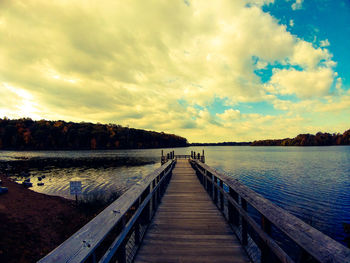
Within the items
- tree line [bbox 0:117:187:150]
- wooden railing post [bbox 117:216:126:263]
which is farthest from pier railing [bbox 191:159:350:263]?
tree line [bbox 0:117:187:150]

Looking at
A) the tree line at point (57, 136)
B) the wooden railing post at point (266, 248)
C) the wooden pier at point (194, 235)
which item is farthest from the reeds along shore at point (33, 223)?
the tree line at point (57, 136)

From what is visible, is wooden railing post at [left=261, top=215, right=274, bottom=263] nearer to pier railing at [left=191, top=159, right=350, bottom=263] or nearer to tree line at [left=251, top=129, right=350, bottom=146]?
pier railing at [left=191, top=159, right=350, bottom=263]

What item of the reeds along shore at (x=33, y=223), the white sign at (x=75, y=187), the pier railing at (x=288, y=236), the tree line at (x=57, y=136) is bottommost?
the reeds along shore at (x=33, y=223)

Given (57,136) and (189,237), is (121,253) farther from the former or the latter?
(57,136)

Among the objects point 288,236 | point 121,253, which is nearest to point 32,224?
point 121,253

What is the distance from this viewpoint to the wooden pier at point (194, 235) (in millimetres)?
1483

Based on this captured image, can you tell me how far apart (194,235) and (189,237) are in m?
0.15

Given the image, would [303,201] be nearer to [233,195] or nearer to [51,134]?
[233,195]

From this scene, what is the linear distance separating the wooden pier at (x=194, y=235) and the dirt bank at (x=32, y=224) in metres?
5.61

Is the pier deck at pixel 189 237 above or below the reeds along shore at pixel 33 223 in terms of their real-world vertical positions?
above

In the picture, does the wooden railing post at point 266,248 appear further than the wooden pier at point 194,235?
Yes

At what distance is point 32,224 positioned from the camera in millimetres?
8664

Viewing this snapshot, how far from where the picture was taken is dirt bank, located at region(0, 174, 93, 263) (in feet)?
22.0

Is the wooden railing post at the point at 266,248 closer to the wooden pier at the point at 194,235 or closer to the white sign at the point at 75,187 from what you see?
the wooden pier at the point at 194,235
